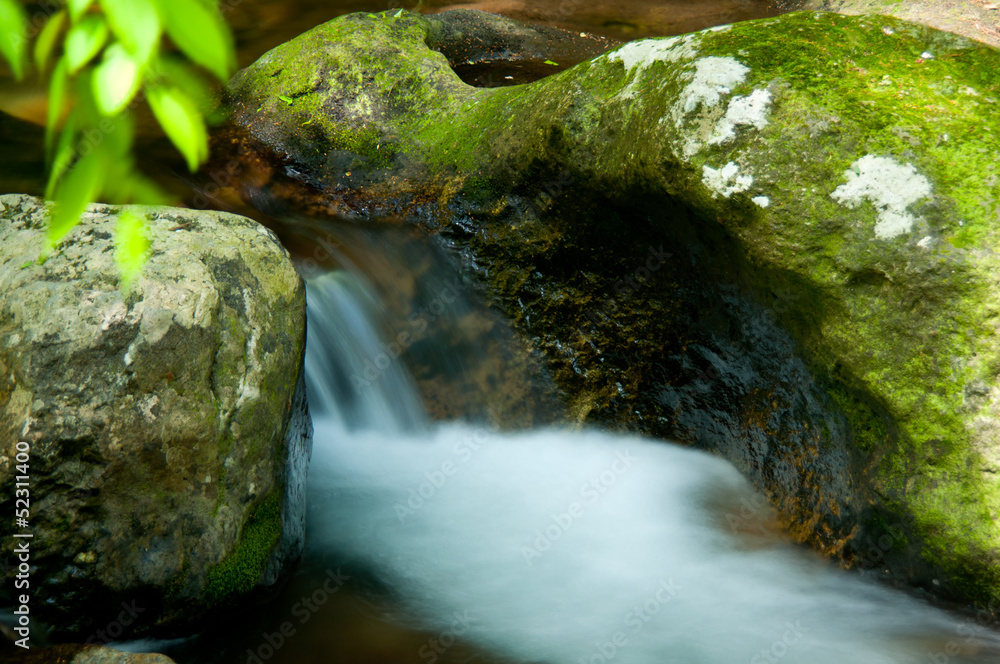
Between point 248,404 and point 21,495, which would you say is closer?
point 21,495

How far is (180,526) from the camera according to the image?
2.99 metres

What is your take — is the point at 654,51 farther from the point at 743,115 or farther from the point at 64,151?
the point at 64,151

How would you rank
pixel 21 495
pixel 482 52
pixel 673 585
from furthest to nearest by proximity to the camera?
pixel 482 52 < pixel 673 585 < pixel 21 495

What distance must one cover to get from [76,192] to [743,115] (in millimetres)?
3005

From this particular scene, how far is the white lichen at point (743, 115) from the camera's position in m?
3.26

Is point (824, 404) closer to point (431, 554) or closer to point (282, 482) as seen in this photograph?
point (431, 554)

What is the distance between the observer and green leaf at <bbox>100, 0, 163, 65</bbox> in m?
0.77

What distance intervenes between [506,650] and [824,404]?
186 cm

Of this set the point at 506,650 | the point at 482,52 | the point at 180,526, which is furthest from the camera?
the point at 482,52

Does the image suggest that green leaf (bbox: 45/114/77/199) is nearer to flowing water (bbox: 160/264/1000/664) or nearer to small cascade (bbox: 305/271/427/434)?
flowing water (bbox: 160/264/1000/664)

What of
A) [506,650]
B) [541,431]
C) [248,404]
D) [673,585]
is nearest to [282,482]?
[248,404]

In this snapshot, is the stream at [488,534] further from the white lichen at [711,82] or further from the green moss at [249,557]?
the white lichen at [711,82]

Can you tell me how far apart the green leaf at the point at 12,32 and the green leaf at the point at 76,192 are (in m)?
0.11

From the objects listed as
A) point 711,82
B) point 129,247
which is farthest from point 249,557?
point 711,82
